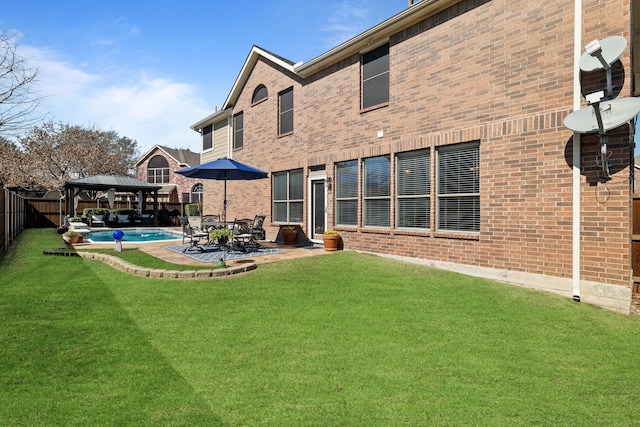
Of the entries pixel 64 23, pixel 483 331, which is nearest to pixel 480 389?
pixel 483 331

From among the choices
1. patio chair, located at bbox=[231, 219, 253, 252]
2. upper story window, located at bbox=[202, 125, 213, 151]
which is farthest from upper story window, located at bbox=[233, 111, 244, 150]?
patio chair, located at bbox=[231, 219, 253, 252]

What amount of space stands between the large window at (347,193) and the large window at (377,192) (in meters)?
0.40

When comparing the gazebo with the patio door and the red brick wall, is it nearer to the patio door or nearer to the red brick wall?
the patio door

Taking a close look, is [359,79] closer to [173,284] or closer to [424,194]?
[424,194]

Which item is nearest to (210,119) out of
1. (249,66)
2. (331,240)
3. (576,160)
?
(249,66)

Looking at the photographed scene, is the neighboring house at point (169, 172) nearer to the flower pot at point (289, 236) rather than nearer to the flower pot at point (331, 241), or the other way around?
the flower pot at point (289, 236)

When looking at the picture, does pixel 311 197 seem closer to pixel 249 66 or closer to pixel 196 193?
pixel 249 66

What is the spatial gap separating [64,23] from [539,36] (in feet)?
42.9

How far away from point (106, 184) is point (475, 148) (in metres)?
23.5

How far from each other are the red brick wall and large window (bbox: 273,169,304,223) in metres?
3.20

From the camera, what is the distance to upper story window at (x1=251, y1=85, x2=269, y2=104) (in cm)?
1579

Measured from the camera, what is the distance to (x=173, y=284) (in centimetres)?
705

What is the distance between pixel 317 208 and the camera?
12945 mm

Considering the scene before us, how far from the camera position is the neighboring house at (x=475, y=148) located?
646 cm
